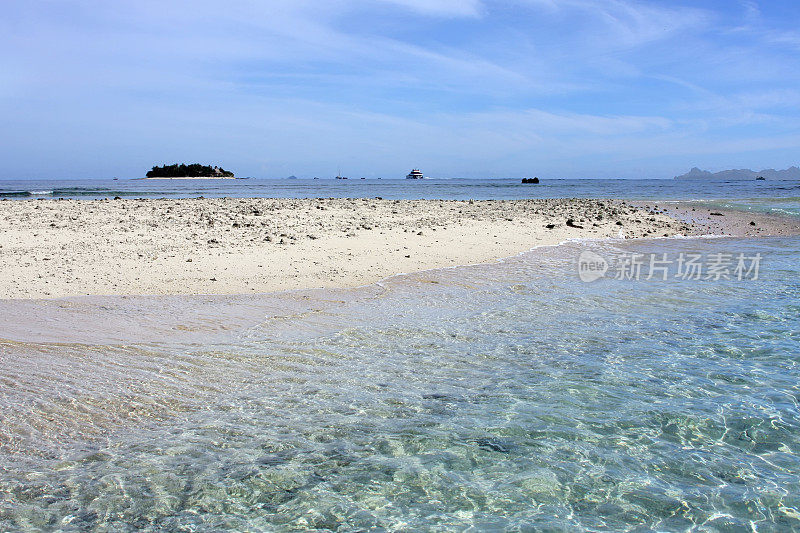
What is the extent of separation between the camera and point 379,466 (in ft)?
12.4

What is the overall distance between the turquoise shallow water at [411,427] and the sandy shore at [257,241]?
2.75 meters

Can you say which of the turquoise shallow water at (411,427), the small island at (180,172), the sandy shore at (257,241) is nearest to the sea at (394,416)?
the turquoise shallow water at (411,427)

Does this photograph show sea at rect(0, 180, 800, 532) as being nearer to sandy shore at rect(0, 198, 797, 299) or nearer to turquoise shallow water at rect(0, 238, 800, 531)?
turquoise shallow water at rect(0, 238, 800, 531)

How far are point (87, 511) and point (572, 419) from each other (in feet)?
11.2

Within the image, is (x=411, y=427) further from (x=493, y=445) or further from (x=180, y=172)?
(x=180, y=172)

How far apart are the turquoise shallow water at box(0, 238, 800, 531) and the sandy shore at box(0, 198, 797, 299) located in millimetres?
2751

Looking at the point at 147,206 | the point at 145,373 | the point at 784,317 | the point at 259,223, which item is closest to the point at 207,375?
the point at 145,373

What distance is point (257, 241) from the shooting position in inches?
494

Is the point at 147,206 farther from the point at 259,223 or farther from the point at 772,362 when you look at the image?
the point at 772,362

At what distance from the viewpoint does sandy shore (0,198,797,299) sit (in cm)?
918

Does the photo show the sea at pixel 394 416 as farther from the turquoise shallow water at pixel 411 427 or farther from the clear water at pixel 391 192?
the clear water at pixel 391 192

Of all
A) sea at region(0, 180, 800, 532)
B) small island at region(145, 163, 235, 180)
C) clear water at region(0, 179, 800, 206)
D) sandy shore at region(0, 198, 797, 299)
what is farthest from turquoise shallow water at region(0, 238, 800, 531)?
small island at region(145, 163, 235, 180)

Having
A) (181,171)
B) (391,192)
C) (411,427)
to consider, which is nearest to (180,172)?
(181,171)

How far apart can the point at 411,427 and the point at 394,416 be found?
0.77 feet
